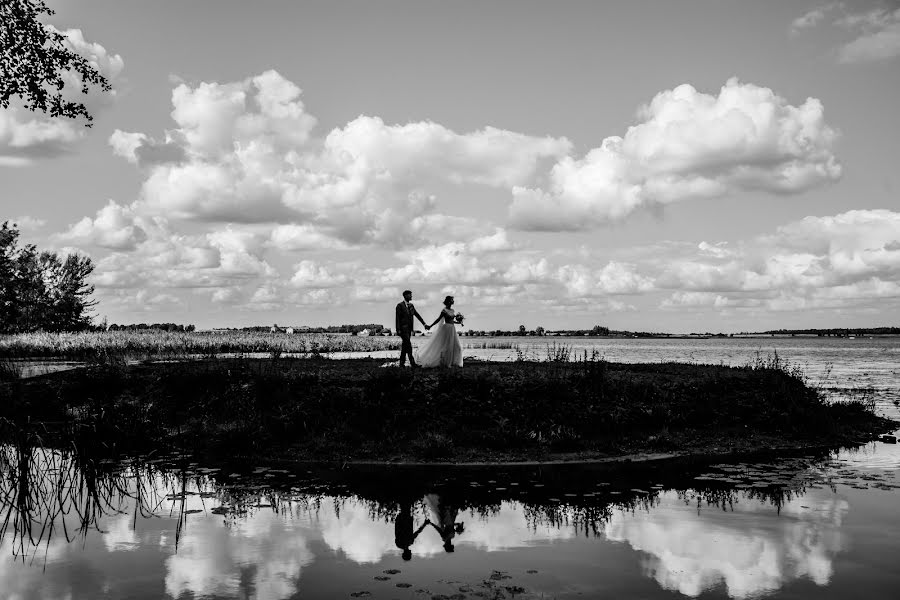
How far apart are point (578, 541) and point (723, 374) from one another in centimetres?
1592

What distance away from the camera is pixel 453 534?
10.7 meters

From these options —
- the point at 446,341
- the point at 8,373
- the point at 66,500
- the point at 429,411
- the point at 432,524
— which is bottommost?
the point at 432,524

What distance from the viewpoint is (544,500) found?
1302 cm

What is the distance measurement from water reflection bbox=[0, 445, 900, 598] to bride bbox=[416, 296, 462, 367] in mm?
10368

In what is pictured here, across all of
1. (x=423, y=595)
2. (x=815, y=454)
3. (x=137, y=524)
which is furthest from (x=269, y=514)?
(x=815, y=454)

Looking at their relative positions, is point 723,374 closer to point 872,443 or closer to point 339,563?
point 872,443

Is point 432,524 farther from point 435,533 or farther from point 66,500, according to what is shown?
point 66,500

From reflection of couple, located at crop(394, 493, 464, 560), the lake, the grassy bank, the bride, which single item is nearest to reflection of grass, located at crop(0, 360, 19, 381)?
the grassy bank

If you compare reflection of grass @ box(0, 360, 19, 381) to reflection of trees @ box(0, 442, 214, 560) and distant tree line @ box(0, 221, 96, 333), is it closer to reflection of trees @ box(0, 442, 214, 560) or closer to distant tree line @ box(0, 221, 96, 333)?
reflection of trees @ box(0, 442, 214, 560)

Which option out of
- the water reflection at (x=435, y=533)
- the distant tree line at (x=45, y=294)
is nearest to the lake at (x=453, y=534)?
the water reflection at (x=435, y=533)

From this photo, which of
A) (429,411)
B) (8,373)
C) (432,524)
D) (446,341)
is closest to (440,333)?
(446,341)

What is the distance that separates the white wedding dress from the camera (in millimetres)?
25562

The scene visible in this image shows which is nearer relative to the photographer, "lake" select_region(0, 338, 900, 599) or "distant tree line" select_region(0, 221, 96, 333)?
"lake" select_region(0, 338, 900, 599)

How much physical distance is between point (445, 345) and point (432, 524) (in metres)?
14.4
